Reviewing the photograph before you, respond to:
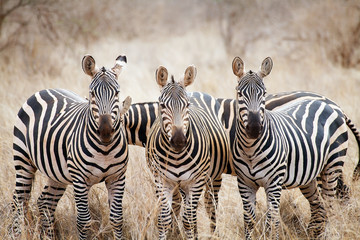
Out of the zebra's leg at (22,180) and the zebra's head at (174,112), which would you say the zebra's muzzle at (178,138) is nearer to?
the zebra's head at (174,112)

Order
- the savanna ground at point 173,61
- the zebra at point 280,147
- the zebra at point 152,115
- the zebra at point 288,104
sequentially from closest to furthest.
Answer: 1. the zebra at point 280,147
2. the savanna ground at point 173,61
3. the zebra at point 288,104
4. the zebra at point 152,115

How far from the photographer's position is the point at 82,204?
4.33m

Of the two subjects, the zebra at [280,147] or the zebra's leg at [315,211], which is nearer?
the zebra at [280,147]

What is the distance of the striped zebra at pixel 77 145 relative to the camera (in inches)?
159

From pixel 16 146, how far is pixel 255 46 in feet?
41.2

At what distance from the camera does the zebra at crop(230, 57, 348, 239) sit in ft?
13.4

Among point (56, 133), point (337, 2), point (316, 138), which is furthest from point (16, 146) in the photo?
point (337, 2)

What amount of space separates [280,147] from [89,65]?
6.93 ft

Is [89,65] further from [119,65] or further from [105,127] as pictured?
[105,127]

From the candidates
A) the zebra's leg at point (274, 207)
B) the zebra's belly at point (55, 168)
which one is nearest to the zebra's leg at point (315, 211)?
the zebra's leg at point (274, 207)

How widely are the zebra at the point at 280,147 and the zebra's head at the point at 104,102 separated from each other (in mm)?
1219

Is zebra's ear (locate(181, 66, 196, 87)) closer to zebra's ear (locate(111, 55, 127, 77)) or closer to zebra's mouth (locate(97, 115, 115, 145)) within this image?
zebra's ear (locate(111, 55, 127, 77))

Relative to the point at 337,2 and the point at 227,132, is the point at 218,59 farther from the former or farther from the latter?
the point at 227,132

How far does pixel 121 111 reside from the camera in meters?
4.26
